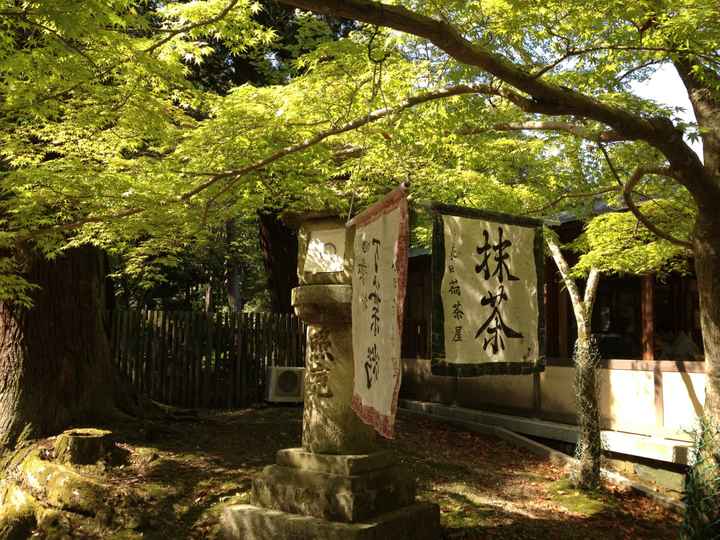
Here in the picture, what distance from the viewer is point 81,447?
888 centimetres

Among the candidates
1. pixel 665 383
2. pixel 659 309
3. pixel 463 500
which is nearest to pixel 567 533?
pixel 463 500

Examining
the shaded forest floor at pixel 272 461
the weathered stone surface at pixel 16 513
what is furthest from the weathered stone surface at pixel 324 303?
the weathered stone surface at pixel 16 513

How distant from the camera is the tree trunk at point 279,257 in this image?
17.2m

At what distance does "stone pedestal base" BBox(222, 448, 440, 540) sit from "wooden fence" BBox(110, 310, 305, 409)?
7.30 meters

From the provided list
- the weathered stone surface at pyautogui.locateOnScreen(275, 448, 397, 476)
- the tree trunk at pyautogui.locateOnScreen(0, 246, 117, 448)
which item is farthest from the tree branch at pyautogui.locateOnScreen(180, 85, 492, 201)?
the tree trunk at pyautogui.locateOnScreen(0, 246, 117, 448)

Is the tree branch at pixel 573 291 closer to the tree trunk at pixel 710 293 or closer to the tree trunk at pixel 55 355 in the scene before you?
the tree trunk at pixel 710 293

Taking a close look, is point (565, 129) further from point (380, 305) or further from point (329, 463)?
point (329, 463)

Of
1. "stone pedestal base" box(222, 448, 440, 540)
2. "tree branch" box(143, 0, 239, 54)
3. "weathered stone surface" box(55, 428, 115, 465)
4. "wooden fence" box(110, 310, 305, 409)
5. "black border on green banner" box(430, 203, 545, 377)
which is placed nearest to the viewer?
"black border on green banner" box(430, 203, 545, 377)

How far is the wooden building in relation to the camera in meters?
10.7

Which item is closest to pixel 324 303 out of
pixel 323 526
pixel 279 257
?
pixel 323 526

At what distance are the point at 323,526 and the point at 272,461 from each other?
346 centimetres

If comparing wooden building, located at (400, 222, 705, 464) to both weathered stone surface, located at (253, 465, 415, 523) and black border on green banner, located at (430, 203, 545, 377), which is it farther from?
black border on green banner, located at (430, 203, 545, 377)

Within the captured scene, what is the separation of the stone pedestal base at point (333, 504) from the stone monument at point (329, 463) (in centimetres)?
1

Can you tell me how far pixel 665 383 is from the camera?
35.6ft
